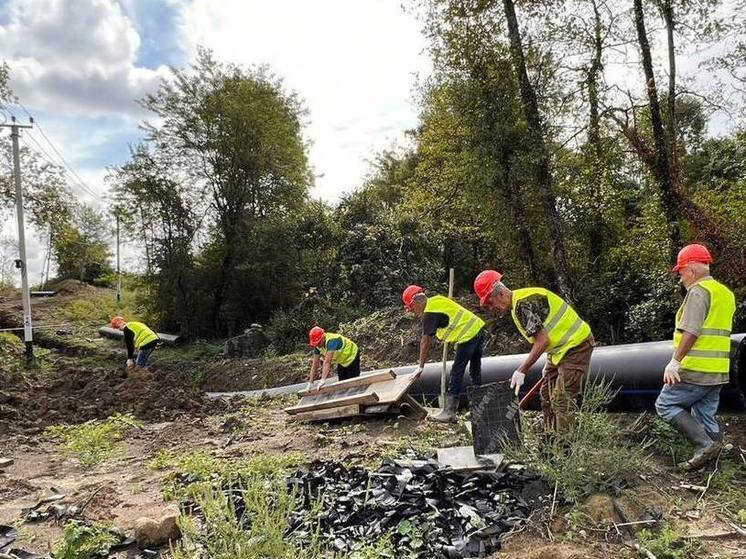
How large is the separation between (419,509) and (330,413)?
10.7ft

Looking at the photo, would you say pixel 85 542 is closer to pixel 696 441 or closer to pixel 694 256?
pixel 696 441

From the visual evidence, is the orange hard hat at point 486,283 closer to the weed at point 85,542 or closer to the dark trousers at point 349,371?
the weed at point 85,542

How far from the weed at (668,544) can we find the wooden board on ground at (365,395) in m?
3.20

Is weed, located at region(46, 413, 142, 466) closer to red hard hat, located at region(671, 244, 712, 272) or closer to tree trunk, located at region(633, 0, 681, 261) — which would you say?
red hard hat, located at region(671, 244, 712, 272)

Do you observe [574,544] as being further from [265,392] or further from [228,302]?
[228,302]

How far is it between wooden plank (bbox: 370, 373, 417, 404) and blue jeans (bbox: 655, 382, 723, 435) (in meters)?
2.75

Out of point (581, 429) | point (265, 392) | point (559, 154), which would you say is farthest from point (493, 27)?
point (581, 429)

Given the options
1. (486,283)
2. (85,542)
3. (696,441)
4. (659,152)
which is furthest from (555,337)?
(659,152)

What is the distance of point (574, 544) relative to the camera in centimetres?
329

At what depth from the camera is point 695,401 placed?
416cm

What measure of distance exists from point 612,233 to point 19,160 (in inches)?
563

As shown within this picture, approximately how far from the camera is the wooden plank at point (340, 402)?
20.9 feet

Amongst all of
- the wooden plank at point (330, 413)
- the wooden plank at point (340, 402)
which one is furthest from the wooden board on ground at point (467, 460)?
the wooden plank at point (330, 413)

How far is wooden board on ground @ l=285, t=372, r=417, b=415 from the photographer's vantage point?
20.7ft
